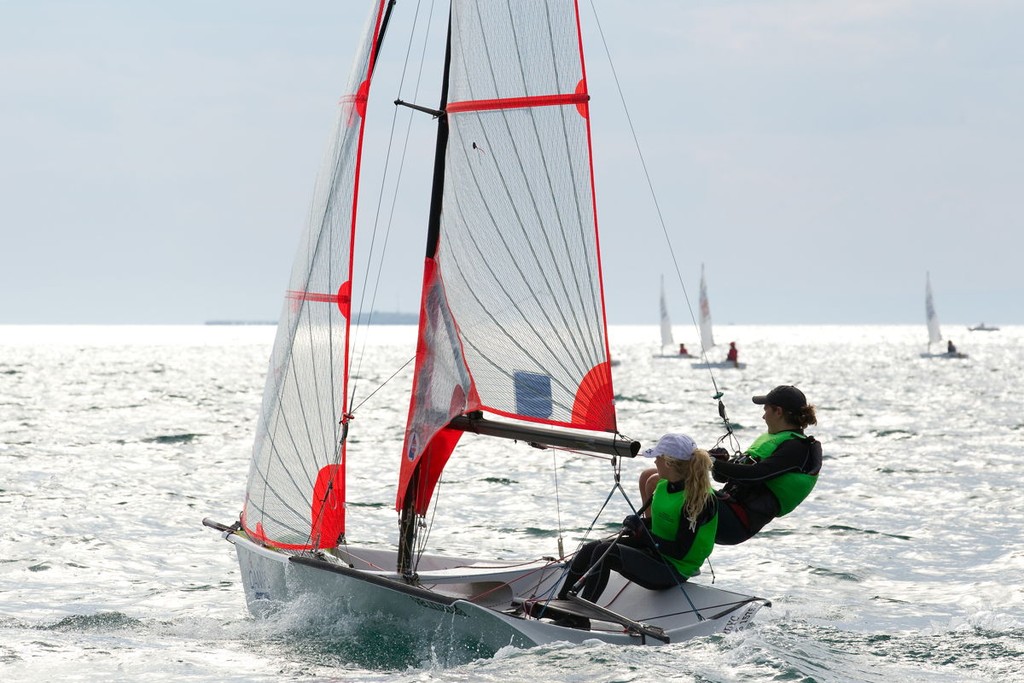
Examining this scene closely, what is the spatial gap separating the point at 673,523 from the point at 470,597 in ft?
4.92

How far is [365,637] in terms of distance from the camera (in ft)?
21.9

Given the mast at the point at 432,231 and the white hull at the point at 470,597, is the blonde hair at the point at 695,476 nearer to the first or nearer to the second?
the white hull at the point at 470,597

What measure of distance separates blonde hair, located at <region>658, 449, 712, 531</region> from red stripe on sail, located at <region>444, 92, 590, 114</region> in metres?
2.07

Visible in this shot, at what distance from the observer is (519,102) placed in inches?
271

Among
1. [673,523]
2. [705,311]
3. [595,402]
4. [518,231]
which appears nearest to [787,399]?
[673,523]

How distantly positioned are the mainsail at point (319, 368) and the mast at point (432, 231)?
52 cm

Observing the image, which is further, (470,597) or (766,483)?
(470,597)

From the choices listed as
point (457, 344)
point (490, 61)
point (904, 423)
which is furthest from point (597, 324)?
point (904, 423)

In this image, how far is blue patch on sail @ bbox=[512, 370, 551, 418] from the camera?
22.5 feet

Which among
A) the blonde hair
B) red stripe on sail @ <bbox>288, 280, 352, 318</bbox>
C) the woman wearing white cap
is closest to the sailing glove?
the woman wearing white cap

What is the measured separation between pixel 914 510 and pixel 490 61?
8296 millimetres

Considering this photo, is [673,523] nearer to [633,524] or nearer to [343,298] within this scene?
[633,524]

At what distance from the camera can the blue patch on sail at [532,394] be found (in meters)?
6.84

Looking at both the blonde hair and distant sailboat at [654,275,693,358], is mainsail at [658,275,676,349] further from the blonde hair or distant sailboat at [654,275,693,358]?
the blonde hair
